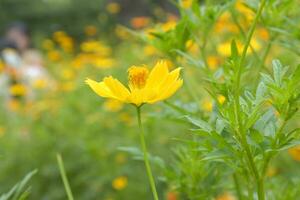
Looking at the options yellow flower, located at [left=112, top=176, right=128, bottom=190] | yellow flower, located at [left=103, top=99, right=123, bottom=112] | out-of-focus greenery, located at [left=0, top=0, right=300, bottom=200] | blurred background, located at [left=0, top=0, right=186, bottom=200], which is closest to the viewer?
out-of-focus greenery, located at [left=0, top=0, right=300, bottom=200]

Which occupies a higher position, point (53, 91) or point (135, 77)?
point (135, 77)

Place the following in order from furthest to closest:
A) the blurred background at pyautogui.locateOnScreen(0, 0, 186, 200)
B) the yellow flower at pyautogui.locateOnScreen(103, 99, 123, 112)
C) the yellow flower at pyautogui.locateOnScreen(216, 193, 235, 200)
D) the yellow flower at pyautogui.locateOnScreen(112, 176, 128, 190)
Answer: the yellow flower at pyautogui.locateOnScreen(103, 99, 123, 112) → the blurred background at pyautogui.locateOnScreen(0, 0, 186, 200) → the yellow flower at pyautogui.locateOnScreen(112, 176, 128, 190) → the yellow flower at pyautogui.locateOnScreen(216, 193, 235, 200)

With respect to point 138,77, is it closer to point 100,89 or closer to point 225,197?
point 100,89

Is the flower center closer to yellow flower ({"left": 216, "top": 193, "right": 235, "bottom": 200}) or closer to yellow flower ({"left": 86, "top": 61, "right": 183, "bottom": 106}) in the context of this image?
yellow flower ({"left": 86, "top": 61, "right": 183, "bottom": 106})

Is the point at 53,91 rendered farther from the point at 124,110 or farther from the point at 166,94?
the point at 166,94

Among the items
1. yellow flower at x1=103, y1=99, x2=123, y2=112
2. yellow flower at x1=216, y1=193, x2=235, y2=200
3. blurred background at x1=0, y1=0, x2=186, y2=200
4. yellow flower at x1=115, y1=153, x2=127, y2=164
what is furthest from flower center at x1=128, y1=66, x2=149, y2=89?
yellow flower at x1=103, y1=99, x2=123, y2=112

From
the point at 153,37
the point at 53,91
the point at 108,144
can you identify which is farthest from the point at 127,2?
the point at 153,37

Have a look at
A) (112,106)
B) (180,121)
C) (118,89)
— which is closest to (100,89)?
(118,89)
